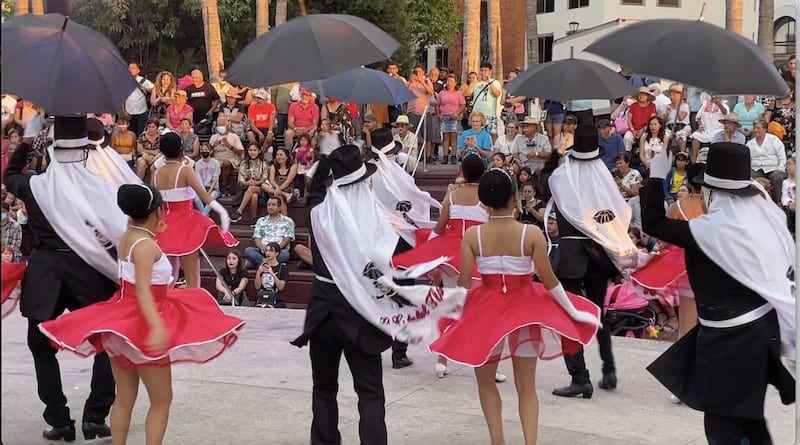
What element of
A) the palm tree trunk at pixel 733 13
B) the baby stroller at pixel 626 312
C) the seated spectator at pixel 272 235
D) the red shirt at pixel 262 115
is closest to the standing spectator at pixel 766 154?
the baby stroller at pixel 626 312

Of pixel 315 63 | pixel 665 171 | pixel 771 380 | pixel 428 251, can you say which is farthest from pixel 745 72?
pixel 428 251

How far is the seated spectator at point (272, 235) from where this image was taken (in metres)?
13.7

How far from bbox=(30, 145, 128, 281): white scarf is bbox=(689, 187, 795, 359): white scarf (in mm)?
3362

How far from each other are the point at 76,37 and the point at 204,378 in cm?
366

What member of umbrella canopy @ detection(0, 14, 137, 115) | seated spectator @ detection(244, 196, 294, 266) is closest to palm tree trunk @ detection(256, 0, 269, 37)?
seated spectator @ detection(244, 196, 294, 266)

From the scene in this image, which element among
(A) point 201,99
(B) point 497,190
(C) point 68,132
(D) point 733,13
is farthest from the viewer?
(D) point 733,13

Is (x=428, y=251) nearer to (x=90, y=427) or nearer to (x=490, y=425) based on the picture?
(x=490, y=425)

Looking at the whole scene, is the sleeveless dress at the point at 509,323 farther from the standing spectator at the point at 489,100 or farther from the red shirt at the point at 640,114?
the standing spectator at the point at 489,100

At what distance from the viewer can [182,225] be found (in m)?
8.69

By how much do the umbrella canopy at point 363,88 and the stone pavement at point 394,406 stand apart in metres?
2.30

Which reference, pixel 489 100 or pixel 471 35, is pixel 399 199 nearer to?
pixel 489 100

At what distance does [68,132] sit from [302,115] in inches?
405

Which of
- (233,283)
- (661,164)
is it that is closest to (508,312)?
(661,164)

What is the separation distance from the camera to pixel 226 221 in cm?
834
